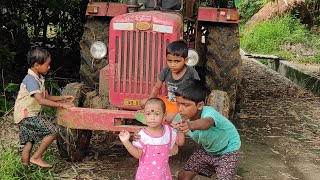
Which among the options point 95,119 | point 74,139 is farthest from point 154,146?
point 74,139

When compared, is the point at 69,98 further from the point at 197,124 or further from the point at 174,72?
the point at 197,124

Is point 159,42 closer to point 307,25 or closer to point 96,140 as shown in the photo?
point 96,140

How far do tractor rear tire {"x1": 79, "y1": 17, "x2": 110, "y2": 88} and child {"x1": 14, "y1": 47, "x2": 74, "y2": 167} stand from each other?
1590 millimetres

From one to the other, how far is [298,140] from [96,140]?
272cm

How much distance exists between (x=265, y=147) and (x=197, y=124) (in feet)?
9.50

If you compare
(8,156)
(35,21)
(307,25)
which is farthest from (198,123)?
(307,25)

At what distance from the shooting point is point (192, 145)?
246 inches

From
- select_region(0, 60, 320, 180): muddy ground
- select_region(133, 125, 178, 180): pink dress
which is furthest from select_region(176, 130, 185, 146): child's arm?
select_region(0, 60, 320, 180): muddy ground

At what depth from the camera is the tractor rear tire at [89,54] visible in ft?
20.9

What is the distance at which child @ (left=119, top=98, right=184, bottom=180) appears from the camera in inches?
143

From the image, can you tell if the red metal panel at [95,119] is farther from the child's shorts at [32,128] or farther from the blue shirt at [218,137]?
the blue shirt at [218,137]

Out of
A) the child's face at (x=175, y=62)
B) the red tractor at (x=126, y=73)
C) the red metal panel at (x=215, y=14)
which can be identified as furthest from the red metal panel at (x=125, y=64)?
the red metal panel at (x=215, y=14)

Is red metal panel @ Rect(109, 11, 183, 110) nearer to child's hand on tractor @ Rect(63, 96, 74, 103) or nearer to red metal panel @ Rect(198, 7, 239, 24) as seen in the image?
child's hand on tractor @ Rect(63, 96, 74, 103)

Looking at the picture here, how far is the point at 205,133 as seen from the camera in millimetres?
4039
